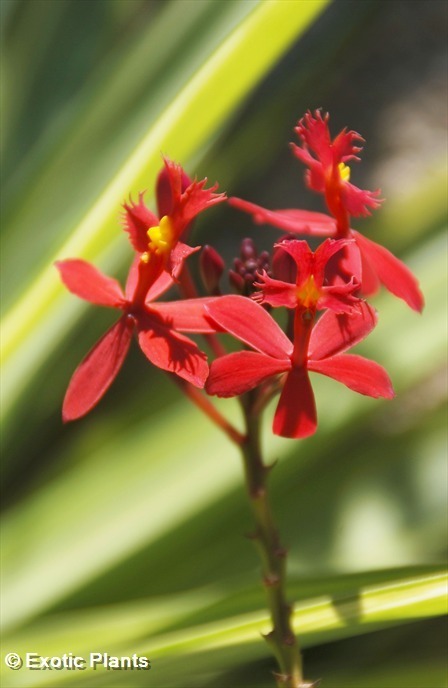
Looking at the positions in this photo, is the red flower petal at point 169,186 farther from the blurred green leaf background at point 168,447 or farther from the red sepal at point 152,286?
the blurred green leaf background at point 168,447

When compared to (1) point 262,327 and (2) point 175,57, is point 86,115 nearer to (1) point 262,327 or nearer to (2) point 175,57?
(2) point 175,57

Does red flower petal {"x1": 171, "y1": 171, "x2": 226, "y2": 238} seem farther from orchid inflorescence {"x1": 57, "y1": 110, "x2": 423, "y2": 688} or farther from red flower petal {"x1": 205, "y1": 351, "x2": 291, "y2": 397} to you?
red flower petal {"x1": 205, "y1": 351, "x2": 291, "y2": 397}

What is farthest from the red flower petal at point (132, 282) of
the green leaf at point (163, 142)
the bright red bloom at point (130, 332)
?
the green leaf at point (163, 142)

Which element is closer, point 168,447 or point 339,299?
point 339,299

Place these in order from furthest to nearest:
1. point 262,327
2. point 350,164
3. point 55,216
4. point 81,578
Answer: point 350,164 → point 55,216 → point 81,578 → point 262,327

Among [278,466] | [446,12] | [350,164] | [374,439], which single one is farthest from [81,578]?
[446,12]

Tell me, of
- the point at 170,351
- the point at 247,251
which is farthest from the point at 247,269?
the point at 170,351

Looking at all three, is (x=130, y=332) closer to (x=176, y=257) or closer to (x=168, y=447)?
(x=176, y=257)
